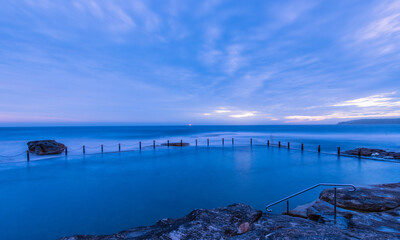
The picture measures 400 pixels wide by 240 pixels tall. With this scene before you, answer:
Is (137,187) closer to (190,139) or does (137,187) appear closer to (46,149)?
(46,149)

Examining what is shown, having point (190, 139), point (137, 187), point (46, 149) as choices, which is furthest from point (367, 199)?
point (190, 139)

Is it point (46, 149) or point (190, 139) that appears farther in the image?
point (190, 139)

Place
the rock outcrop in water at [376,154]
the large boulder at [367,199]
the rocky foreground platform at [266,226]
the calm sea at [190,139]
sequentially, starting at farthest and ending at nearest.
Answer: the calm sea at [190,139] → the rock outcrop in water at [376,154] → the large boulder at [367,199] → the rocky foreground platform at [266,226]

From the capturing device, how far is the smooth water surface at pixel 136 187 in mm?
7906

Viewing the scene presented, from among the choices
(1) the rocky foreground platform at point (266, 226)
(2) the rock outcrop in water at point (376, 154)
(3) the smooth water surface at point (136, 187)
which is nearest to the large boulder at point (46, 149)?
(3) the smooth water surface at point (136, 187)

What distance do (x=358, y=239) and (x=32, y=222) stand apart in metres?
11.3

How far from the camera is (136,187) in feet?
38.5

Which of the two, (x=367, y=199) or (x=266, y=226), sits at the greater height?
(x=266, y=226)

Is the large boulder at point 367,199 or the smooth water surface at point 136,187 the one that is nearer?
the large boulder at point 367,199

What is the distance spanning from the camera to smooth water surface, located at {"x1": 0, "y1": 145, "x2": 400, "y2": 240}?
791 cm

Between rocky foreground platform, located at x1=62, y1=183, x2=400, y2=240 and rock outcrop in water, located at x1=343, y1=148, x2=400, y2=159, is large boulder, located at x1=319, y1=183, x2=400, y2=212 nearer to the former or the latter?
rocky foreground platform, located at x1=62, y1=183, x2=400, y2=240

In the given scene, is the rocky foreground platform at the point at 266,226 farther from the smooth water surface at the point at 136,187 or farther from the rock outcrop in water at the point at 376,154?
the rock outcrop in water at the point at 376,154

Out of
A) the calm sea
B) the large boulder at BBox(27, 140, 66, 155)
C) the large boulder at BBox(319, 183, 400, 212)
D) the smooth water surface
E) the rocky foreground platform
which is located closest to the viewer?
the rocky foreground platform

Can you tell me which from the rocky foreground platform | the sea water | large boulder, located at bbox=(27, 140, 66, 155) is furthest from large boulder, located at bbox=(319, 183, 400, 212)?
large boulder, located at bbox=(27, 140, 66, 155)
